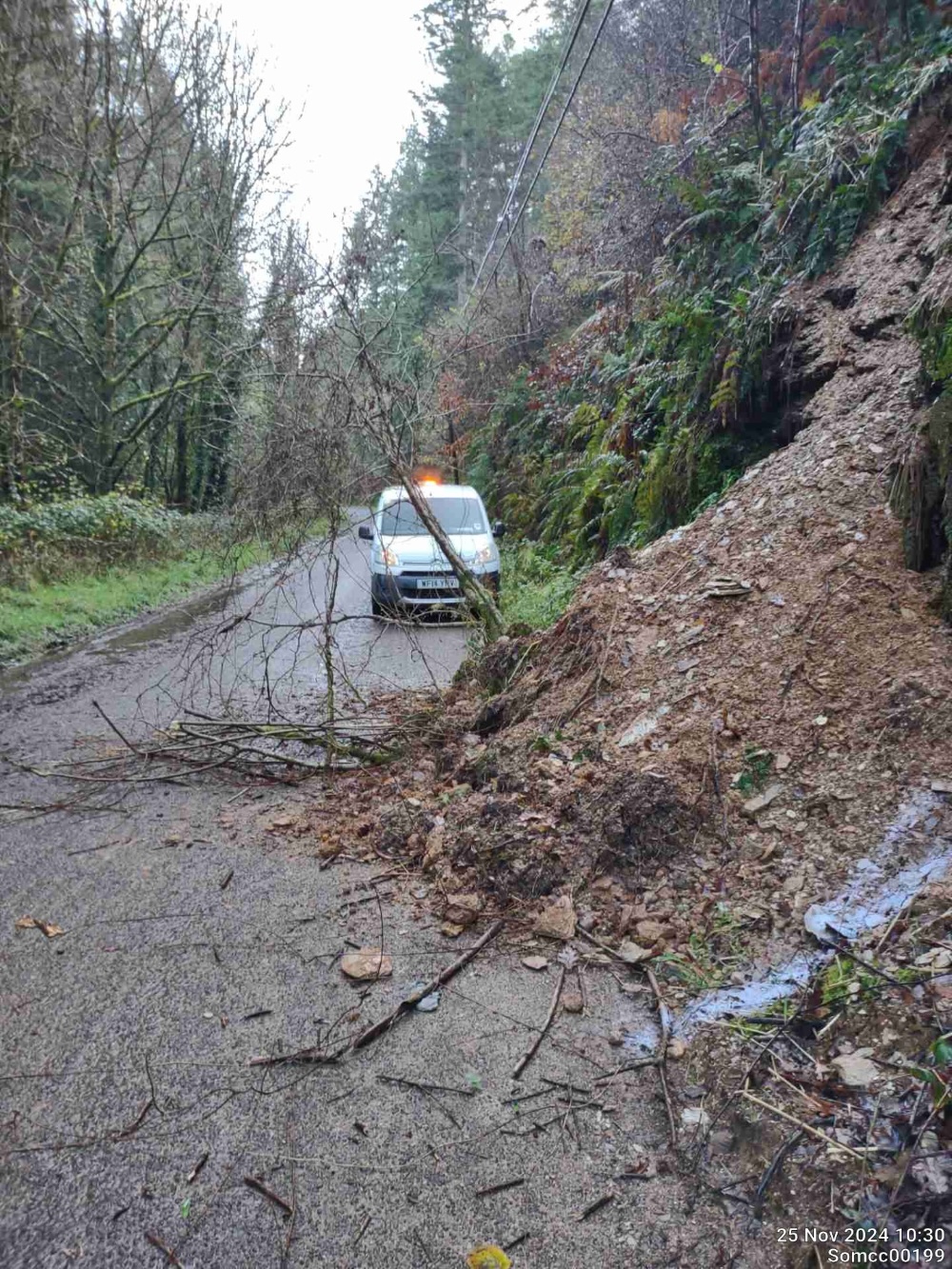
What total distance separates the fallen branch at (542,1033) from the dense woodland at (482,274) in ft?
13.7

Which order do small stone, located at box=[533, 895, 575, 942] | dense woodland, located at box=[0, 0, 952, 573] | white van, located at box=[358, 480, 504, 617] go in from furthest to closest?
white van, located at box=[358, 480, 504, 617] < dense woodland, located at box=[0, 0, 952, 573] < small stone, located at box=[533, 895, 575, 942]

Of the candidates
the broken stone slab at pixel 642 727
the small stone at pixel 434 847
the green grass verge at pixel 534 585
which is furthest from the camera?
the green grass verge at pixel 534 585

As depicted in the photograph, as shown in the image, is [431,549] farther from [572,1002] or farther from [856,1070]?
[856,1070]

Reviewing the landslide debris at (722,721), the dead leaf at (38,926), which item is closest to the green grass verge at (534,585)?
the landslide debris at (722,721)

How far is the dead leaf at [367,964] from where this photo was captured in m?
3.36

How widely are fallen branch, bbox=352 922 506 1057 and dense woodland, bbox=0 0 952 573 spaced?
3.89 m

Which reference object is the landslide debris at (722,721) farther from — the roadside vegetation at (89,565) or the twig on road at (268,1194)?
the roadside vegetation at (89,565)

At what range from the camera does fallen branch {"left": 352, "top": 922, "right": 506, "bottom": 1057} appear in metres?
2.96

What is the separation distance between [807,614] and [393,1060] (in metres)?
3.21

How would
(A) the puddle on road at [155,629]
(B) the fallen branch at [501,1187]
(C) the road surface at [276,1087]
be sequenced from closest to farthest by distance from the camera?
(C) the road surface at [276,1087]
(B) the fallen branch at [501,1187]
(A) the puddle on road at [155,629]

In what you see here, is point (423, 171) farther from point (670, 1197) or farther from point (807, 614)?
point (670, 1197)

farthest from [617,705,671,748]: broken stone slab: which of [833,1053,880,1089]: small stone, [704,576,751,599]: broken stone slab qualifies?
[833,1053,880,1089]: small stone

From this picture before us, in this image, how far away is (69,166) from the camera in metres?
16.7

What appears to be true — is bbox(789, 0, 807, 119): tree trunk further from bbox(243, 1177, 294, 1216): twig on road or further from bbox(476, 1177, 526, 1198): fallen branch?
bbox(243, 1177, 294, 1216): twig on road
